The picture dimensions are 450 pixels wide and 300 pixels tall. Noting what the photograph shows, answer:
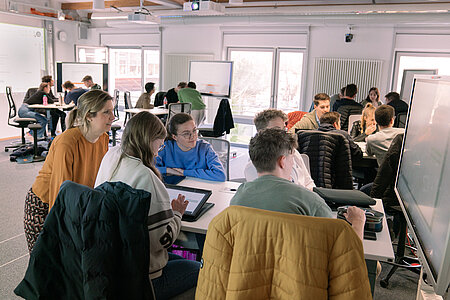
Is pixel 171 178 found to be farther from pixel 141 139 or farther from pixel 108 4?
pixel 108 4

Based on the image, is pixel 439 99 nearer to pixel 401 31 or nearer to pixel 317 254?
pixel 317 254

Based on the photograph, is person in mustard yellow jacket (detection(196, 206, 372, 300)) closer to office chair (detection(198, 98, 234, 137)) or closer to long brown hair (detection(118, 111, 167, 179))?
long brown hair (detection(118, 111, 167, 179))

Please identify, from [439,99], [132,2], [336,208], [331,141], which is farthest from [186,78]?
[439,99]

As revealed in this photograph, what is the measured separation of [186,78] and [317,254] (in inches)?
368

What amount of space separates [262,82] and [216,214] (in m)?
7.68

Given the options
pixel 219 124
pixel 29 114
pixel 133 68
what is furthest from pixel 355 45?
pixel 29 114

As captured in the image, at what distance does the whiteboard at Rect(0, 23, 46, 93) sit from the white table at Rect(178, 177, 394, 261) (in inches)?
300

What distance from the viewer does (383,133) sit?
3895 millimetres

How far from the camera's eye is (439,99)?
151cm

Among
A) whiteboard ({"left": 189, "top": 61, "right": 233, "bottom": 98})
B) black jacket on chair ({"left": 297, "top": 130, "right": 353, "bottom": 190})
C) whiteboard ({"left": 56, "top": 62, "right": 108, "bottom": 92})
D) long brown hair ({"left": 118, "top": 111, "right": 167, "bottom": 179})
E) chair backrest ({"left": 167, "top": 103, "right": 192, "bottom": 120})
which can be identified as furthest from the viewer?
whiteboard ({"left": 56, "top": 62, "right": 108, "bottom": 92})

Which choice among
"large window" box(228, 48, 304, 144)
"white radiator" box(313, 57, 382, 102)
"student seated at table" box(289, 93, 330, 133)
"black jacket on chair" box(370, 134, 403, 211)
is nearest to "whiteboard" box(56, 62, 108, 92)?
"large window" box(228, 48, 304, 144)

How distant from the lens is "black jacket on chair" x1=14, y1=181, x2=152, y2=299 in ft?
5.03

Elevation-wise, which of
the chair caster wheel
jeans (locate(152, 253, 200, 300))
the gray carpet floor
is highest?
jeans (locate(152, 253, 200, 300))

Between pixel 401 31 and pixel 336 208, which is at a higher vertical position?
pixel 401 31
